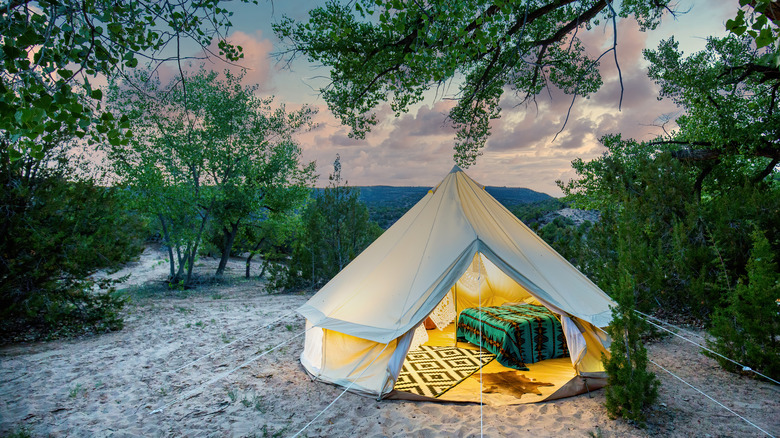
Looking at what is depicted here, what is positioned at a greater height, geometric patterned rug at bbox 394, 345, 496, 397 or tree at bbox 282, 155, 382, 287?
tree at bbox 282, 155, 382, 287

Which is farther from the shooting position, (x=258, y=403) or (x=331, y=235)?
(x=331, y=235)

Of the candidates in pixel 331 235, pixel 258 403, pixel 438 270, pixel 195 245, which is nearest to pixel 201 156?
pixel 195 245

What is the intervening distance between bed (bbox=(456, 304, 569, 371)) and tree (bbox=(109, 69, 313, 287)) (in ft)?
28.7

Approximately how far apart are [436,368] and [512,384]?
88 cm

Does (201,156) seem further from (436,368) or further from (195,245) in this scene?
(436,368)

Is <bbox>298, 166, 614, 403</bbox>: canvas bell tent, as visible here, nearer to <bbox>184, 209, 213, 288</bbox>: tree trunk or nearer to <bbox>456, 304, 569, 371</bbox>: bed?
<bbox>456, 304, 569, 371</bbox>: bed

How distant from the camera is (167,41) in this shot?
2.40 metres

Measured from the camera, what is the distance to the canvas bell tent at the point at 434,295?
363 cm

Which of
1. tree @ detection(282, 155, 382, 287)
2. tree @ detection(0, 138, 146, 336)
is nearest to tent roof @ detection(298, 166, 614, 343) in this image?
tree @ detection(0, 138, 146, 336)

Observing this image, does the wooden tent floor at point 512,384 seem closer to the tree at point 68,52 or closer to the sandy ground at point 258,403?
the sandy ground at point 258,403

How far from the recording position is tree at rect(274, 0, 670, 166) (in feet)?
13.7

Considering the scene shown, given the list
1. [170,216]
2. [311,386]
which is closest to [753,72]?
[311,386]

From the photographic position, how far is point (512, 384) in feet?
13.0

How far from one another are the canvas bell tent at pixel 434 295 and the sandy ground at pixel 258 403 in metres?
0.24
